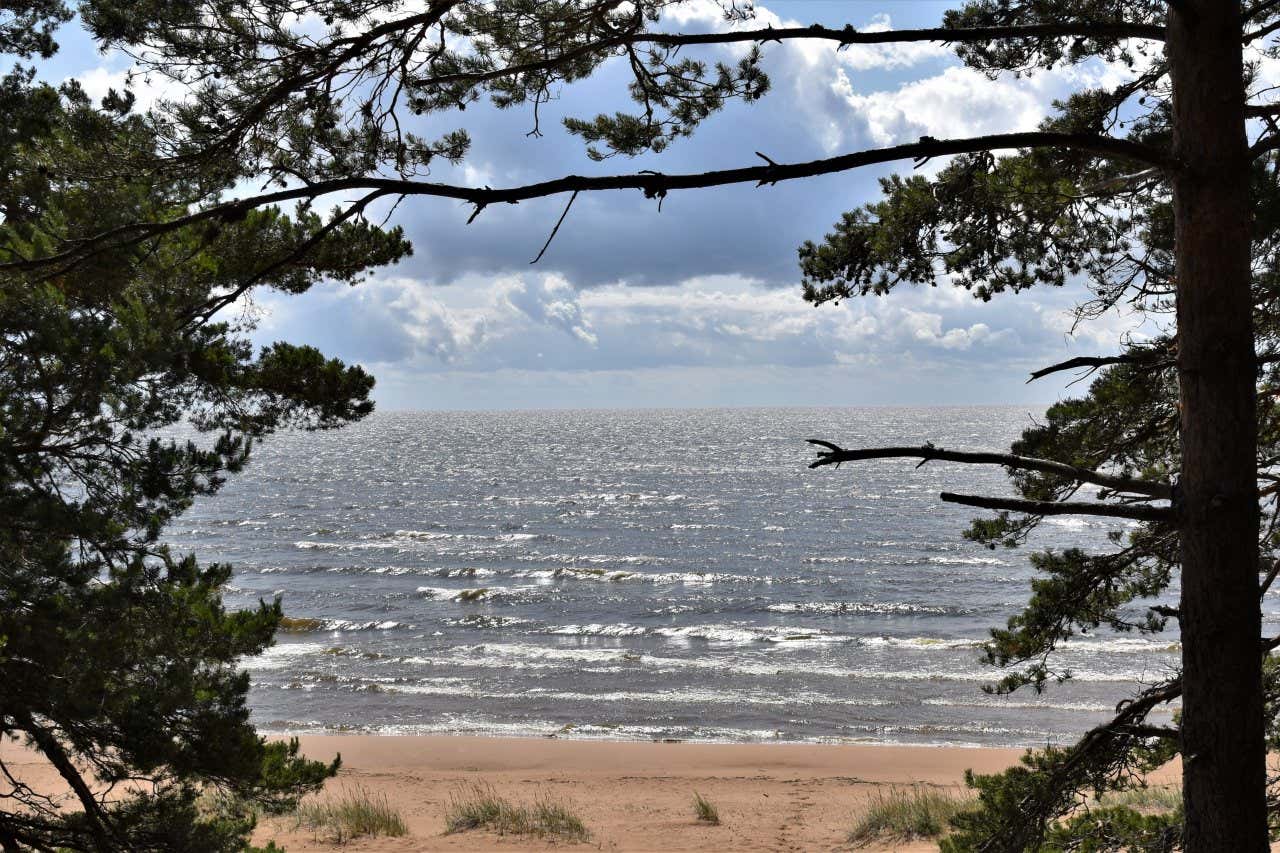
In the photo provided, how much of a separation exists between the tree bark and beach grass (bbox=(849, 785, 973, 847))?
29.5 ft

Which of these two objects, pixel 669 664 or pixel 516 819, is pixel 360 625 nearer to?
pixel 669 664

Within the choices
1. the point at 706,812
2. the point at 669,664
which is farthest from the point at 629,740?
the point at 669,664

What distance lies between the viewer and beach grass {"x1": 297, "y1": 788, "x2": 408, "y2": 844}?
12234 mm

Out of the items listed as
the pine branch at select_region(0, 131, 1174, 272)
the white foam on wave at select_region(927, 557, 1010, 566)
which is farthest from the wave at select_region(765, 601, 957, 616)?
the pine branch at select_region(0, 131, 1174, 272)

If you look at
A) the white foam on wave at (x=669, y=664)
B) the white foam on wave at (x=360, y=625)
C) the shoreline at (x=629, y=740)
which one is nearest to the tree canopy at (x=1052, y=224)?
the shoreline at (x=629, y=740)

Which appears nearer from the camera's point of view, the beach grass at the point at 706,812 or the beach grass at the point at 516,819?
the beach grass at the point at 516,819

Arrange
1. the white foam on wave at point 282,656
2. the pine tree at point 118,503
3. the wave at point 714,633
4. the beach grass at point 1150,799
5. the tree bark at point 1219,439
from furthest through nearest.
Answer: the wave at point 714,633
the white foam on wave at point 282,656
the beach grass at point 1150,799
the pine tree at point 118,503
the tree bark at point 1219,439

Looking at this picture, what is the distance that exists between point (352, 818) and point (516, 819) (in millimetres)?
2090

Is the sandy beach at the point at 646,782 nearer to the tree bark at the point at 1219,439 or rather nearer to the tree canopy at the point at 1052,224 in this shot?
the tree canopy at the point at 1052,224

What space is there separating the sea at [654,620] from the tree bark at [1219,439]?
5.10 metres

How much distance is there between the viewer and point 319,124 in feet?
15.6

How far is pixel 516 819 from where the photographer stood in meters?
12.5

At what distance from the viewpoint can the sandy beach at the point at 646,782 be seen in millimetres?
12133

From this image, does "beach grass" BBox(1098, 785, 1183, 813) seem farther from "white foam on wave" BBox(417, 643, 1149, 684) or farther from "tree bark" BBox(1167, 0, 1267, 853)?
"tree bark" BBox(1167, 0, 1267, 853)
